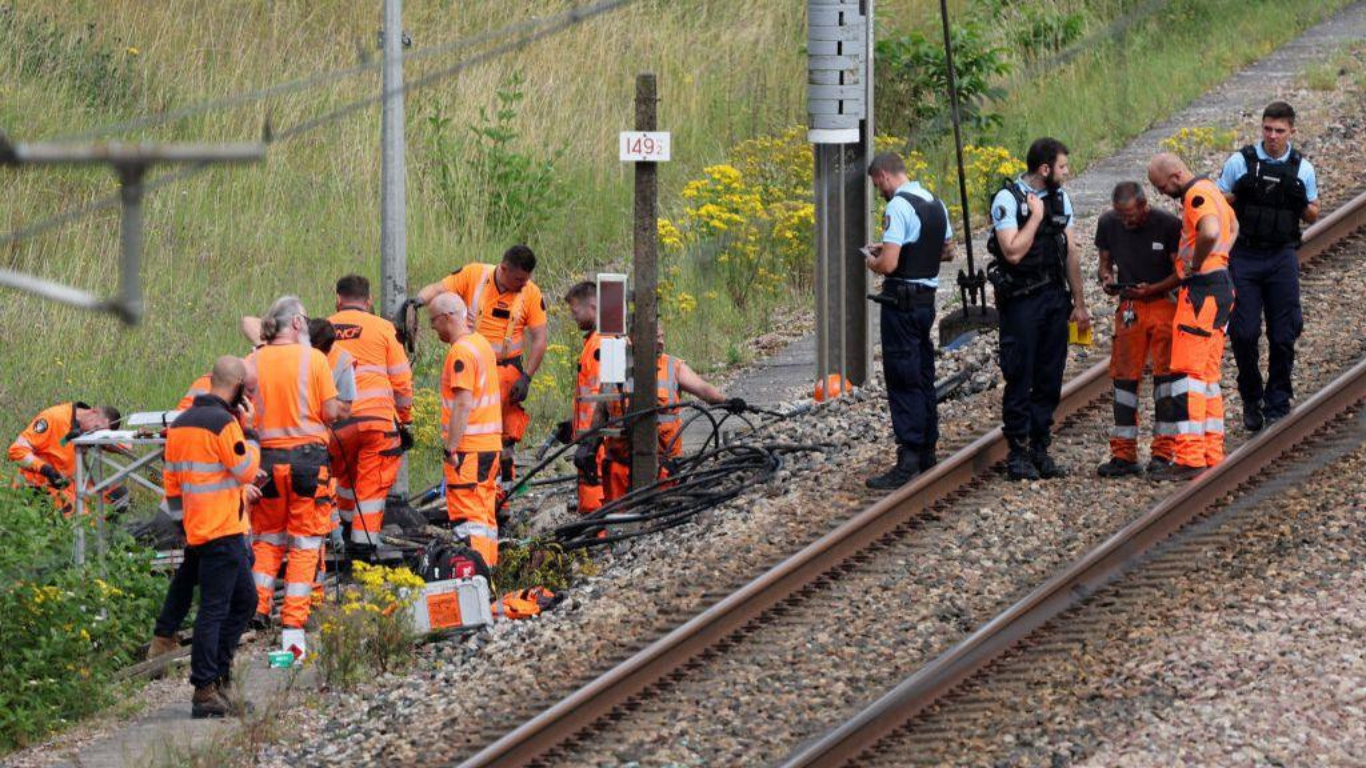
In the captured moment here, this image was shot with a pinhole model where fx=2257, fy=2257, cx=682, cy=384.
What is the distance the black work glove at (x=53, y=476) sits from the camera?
1399 cm

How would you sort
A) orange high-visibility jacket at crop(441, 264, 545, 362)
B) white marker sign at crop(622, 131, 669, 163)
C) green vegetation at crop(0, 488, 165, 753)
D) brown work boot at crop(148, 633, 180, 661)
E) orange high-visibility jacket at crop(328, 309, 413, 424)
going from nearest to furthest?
green vegetation at crop(0, 488, 165, 753)
brown work boot at crop(148, 633, 180, 661)
orange high-visibility jacket at crop(328, 309, 413, 424)
white marker sign at crop(622, 131, 669, 163)
orange high-visibility jacket at crop(441, 264, 545, 362)

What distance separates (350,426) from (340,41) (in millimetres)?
13092

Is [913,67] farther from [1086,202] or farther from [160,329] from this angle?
[160,329]

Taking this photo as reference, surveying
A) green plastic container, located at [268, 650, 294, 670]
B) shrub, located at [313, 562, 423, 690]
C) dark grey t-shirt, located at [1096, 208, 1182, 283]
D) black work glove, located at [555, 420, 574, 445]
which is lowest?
green plastic container, located at [268, 650, 294, 670]

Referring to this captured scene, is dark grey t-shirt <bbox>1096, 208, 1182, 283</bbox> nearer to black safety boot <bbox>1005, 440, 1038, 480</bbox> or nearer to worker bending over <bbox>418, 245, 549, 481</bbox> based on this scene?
black safety boot <bbox>1005, 440, 1038, 480</bbox>

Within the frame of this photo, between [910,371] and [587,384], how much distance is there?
8.19 feet

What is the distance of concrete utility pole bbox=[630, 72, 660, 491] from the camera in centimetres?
1362

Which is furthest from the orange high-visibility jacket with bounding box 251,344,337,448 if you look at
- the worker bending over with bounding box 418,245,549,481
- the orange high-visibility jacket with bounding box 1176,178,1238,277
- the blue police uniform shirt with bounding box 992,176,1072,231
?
the orange high-visibility jacket with bounding box 1176,178,1238,277

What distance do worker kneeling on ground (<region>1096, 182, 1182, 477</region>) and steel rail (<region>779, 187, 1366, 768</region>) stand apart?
1.68 ft

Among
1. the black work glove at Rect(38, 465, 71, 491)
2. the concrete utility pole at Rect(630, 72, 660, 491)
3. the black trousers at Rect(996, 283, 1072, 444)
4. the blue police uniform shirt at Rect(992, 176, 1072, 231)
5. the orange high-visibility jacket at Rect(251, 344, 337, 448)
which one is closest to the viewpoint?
the orange high-visibility jacket at Rect(251, 344, 337, 448)

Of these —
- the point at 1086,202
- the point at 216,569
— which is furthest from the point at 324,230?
the point at 216,569

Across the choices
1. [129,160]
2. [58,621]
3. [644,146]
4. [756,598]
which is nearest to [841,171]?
[644,146]

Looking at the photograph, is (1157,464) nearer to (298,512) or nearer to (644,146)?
(644,146)

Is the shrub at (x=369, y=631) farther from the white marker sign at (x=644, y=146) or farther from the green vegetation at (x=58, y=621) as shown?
the white marker sign at (x=644, y=146)
